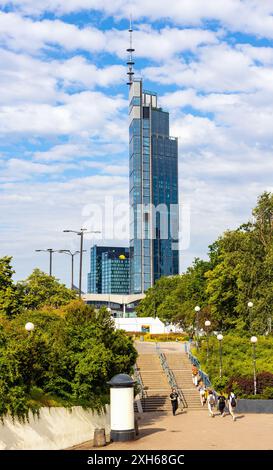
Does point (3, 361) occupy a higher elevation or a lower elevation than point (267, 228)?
lower

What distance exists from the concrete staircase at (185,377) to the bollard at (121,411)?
49.7 ft

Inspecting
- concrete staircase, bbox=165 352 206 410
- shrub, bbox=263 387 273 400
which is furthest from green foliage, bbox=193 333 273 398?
concrete staircase, bbox=165 352 206 410

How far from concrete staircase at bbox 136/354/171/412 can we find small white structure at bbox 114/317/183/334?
38737 mm

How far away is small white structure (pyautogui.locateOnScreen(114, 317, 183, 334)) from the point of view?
9181cm

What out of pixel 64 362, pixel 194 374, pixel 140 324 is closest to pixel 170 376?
pixel 194 374

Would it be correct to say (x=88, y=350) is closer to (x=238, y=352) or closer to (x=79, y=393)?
(x=79, y=393)

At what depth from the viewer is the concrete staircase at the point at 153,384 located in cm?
4124

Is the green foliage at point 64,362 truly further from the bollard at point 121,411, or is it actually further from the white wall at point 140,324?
the white wall at point 140,324

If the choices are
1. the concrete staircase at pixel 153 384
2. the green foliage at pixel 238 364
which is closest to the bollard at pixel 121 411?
the concrete staircase at pixel 153 384

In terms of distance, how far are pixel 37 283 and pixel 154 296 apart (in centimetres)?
5427

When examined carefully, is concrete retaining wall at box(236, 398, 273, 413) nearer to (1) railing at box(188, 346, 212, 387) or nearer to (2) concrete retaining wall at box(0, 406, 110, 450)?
(1) railing at box(188, 346, 212, 387)

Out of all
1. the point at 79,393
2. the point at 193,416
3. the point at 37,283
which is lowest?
the point at 193,416

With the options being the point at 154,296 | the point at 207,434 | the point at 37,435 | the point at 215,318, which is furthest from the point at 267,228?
the point at 154,296

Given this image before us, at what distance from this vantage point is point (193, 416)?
1467 inches
